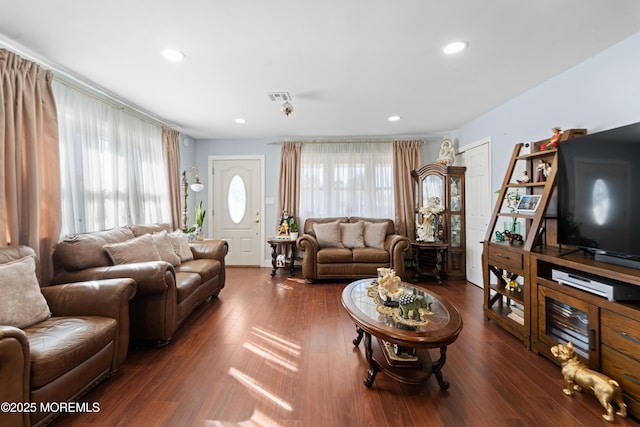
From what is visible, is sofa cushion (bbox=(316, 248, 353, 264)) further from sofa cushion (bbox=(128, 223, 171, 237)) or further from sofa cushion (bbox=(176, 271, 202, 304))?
sofa cushion (bbox=(128, 223, 171, 237))

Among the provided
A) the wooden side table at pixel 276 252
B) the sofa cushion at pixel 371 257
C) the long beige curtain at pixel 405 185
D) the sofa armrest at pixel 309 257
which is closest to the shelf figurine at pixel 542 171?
the sofa cushion at pixel 371 257

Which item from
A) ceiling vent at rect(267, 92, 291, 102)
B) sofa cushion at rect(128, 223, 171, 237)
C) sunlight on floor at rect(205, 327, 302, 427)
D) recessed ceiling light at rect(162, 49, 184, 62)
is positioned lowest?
sunlight on floor at rect(205, 327, 302, 427)

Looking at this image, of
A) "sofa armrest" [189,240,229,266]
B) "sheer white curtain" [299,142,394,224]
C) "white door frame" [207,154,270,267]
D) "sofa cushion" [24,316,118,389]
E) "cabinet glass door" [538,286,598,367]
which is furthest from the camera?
"white door frame" [207,154,270,267]

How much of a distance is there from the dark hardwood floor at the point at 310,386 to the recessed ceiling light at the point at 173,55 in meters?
2.44

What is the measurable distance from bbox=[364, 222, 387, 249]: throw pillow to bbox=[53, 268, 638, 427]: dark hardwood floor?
73.6 inches

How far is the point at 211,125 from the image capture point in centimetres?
410

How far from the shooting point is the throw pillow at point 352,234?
4.31 m

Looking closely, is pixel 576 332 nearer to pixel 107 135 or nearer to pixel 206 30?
pixel 206 30

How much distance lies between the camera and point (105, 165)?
2.92 meters

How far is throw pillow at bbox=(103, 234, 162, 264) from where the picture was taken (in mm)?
2383

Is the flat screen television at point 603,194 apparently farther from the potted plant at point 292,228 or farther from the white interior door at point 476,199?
the potted plant at point 292,228

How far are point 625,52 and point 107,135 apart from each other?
4868mm

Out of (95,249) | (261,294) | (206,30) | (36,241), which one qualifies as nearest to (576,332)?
(261,294)

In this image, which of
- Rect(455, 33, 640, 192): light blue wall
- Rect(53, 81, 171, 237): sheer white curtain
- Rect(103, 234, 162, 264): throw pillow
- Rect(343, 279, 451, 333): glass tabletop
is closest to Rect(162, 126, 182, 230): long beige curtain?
Rect(53, 81, 171, 237): sheer white curtain
